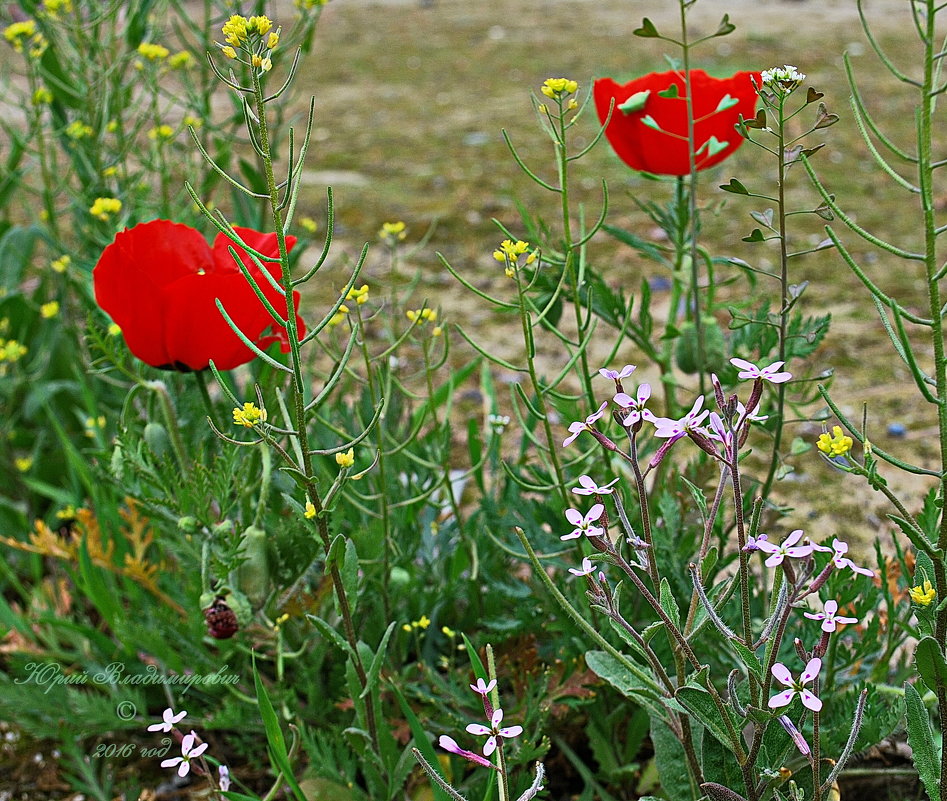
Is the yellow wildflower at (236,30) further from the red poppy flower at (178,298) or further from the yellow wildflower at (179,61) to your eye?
the yellow wildflower at (179,61)

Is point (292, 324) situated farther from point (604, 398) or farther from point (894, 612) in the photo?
point (604, 398)

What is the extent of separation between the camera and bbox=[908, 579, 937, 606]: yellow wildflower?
750 mm

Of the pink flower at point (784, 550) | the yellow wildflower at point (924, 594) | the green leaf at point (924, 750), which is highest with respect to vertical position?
the pink flower at point (784, 550)

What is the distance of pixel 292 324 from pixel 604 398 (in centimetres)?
125

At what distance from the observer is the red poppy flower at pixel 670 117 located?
1.08 meters

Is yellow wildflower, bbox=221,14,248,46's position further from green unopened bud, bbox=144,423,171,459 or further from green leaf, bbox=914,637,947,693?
green leaf, bbox=914,637,947,693

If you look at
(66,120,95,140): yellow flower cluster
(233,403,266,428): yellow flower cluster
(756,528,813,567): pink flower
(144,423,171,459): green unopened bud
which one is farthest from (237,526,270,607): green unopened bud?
(66,120,95,140): yellow flower cluster

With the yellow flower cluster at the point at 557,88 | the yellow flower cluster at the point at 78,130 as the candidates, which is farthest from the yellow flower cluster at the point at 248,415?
the yellow flower cluster at the point at 78,130

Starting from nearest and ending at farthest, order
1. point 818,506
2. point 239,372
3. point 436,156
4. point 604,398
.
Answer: point 239,372, point 818,506, point 604,398, point 436,156

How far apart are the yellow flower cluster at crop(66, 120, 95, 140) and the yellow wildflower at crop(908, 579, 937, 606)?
4.38 feet

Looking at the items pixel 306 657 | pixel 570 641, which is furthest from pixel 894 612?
pixel 306 657

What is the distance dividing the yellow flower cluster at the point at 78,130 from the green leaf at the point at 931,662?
1.36 meters

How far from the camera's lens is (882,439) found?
184 centimetres

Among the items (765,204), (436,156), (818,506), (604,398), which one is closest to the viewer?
(818,506)
